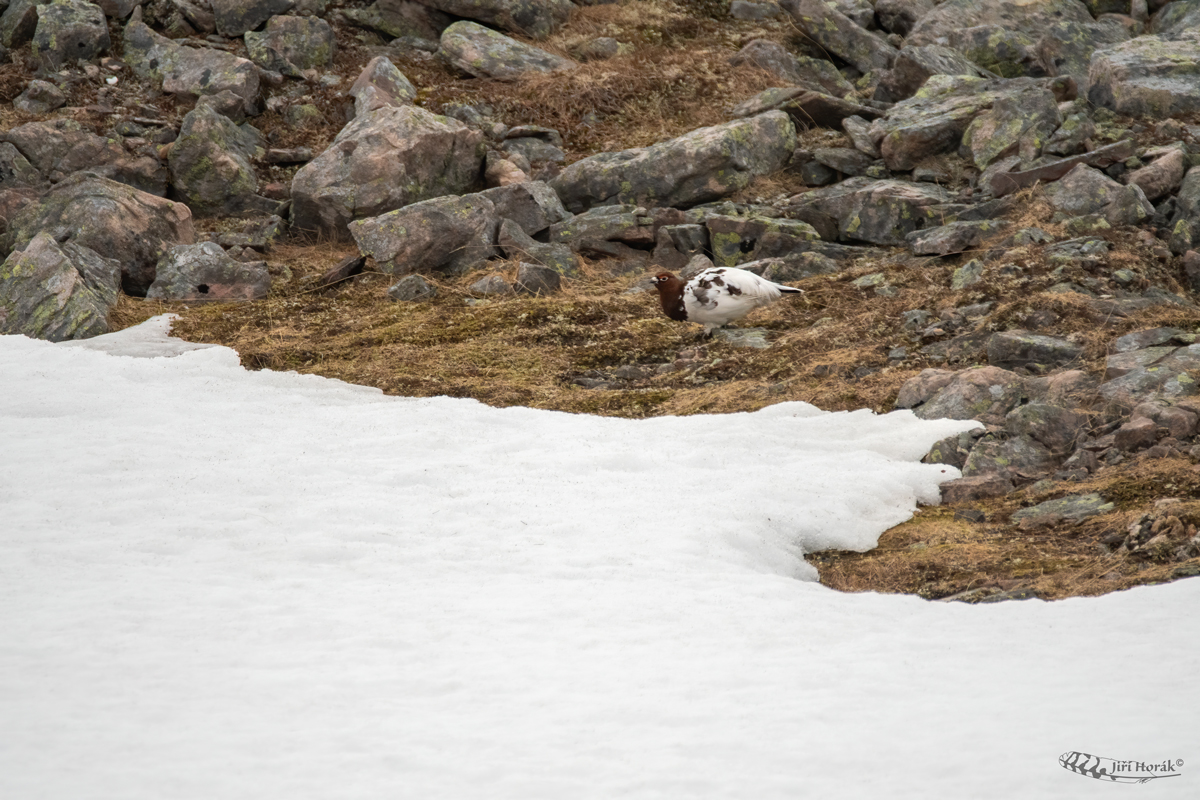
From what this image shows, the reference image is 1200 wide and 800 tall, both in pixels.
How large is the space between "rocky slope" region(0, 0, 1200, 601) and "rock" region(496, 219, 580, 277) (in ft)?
0.17

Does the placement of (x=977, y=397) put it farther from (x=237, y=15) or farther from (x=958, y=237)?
(x=237, y=15)

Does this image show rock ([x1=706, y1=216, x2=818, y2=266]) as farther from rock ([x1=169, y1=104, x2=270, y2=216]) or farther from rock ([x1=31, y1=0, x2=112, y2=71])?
rock ([x1=31, y1=0, x2=112, y2=71])

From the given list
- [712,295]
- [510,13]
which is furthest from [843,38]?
[712,295]

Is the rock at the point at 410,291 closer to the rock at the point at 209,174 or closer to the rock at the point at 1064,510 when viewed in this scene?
the rock at the point at 209,174

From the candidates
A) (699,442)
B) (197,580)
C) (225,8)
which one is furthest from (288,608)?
(225,8)

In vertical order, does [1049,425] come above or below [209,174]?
above

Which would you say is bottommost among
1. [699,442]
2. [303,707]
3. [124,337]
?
[124,337]

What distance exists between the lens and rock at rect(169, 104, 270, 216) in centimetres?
1381

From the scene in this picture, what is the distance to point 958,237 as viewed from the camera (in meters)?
11.1

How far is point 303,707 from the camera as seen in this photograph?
3781mm

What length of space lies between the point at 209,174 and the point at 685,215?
271 inches

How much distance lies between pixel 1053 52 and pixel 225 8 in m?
14.5

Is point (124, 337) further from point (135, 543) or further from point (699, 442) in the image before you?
point (699, 442)

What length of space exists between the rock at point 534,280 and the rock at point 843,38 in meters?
9.85
